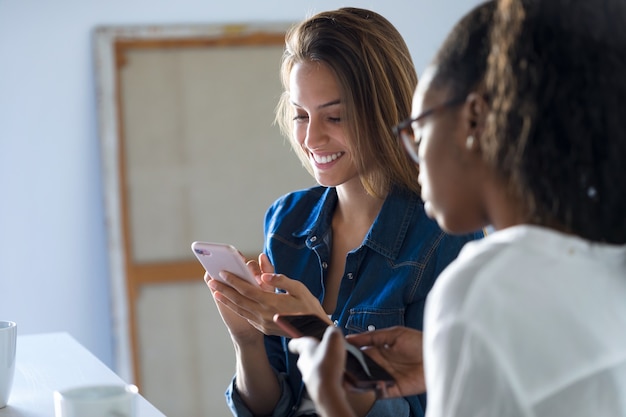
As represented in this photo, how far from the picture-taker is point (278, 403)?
5.74 ft

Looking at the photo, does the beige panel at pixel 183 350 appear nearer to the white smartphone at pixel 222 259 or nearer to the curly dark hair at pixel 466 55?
the white smartphone at pixel 222 259

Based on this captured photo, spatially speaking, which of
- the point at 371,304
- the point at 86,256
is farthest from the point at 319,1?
the point at 371,304

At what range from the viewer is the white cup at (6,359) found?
1434 millimetres

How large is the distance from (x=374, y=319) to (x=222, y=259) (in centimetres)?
32

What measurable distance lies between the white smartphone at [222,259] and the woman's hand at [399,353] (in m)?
0.32

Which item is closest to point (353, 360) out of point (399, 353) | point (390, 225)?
point (399, 353)

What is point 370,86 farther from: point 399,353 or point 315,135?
point 399,353

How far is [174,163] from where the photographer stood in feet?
10.4

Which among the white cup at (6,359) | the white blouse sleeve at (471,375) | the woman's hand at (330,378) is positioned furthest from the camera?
the white cup at (6,359)

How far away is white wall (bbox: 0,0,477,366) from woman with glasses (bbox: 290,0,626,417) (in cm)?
238

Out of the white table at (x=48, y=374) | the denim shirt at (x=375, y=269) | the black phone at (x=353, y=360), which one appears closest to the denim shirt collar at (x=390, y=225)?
the denim shirt at (x=375, y=269)

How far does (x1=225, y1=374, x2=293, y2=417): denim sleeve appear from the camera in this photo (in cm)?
175

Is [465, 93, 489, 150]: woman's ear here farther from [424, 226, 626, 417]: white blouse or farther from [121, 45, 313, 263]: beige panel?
[121, 45, 313, 263]: beige panel

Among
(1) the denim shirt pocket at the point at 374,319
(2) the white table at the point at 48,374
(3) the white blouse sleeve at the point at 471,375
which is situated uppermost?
(3) the white blouse sleeve at the point at 471,375
